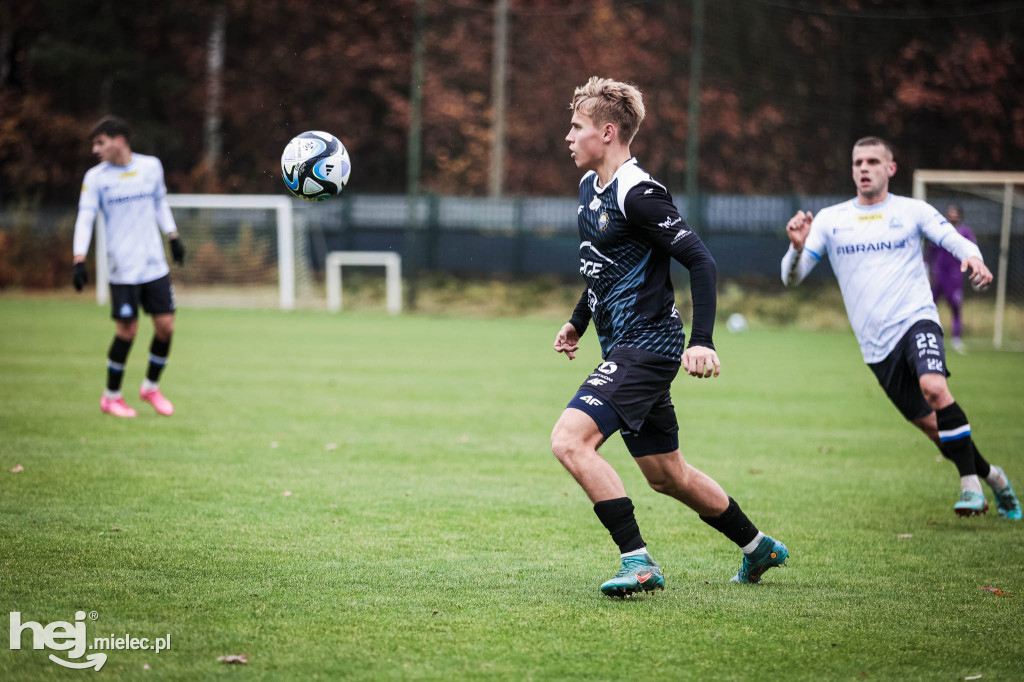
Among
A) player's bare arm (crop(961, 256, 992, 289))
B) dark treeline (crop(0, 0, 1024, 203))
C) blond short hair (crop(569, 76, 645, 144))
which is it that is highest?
dark treeline (crop(0, 0, 1024, 203))

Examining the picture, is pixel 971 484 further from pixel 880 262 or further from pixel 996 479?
pixel 880 262

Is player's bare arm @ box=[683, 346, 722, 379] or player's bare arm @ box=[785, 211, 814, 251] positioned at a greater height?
player's bare arm @ box=[785, 211, 814, 251]

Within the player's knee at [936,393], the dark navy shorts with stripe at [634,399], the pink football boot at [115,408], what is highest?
the dark navy shorts with stripe at [634,399]

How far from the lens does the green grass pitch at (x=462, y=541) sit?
391cm

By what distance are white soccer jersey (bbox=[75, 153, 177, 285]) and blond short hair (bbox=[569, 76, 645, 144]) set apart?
601 centimetres

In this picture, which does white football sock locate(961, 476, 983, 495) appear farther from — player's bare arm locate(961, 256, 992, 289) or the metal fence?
the metal fence

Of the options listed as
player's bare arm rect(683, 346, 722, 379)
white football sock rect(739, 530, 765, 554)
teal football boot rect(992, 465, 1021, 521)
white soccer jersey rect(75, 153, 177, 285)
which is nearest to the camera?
player's bare arm rect(683, 346, 722, 379)

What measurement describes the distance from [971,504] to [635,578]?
284 cm

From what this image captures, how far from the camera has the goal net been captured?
19984mm

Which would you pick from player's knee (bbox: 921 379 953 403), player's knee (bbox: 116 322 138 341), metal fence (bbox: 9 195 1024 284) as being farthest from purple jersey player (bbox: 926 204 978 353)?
player's knee (bbox: 116 322 138 341)

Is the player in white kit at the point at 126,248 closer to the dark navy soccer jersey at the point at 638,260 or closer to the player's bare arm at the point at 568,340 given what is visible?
the player's bare arm at the point at 568,340

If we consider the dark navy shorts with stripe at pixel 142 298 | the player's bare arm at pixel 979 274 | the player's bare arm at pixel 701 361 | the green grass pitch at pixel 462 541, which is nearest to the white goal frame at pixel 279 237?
the green grass pitch at pixel 462 541

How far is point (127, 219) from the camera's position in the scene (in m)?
9.74

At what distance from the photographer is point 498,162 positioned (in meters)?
27.8
